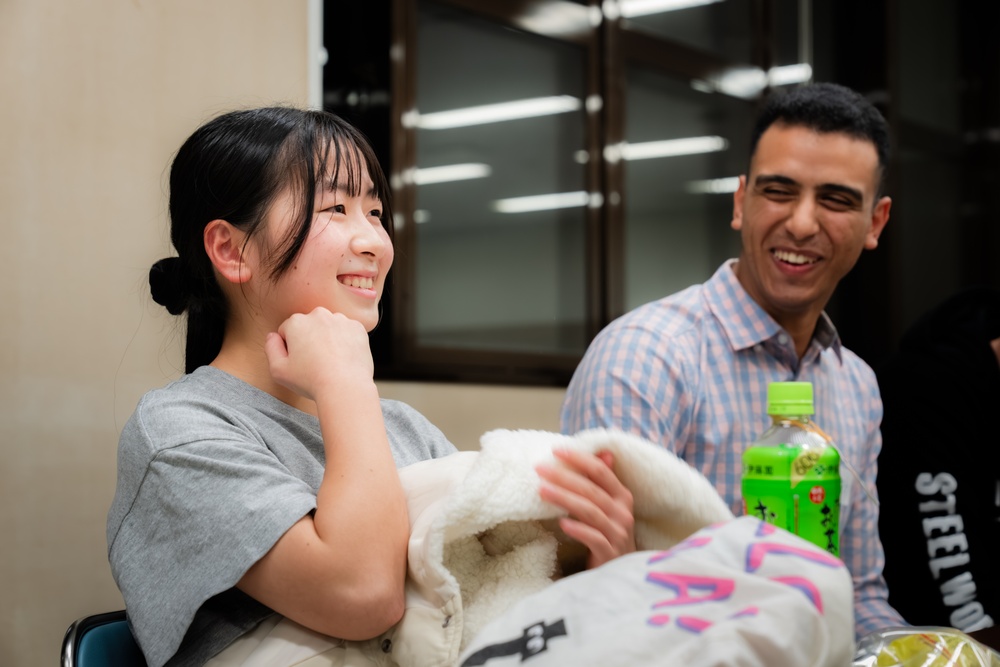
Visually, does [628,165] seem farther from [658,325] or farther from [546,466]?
[546,466]

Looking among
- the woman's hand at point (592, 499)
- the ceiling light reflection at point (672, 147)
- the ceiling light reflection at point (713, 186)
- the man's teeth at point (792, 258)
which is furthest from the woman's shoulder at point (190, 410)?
the ceiling light reflection at point (713, 186)

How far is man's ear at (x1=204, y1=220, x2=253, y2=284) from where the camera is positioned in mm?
1167

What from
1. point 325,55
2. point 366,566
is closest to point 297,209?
point 366,566

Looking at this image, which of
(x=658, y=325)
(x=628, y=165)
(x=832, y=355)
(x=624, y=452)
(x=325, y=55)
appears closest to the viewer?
(x=624, y=452)

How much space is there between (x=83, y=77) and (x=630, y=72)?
2154mm

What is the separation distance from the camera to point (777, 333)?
1.79 metres

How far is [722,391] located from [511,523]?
0.88m

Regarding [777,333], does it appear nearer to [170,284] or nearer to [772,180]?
[772,180]

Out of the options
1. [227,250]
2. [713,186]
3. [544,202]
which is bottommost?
[227,250]

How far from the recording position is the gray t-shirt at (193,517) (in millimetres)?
932

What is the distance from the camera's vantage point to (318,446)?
1144mm

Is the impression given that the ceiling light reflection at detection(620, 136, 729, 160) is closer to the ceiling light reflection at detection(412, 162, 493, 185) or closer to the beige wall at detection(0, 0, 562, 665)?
the ceiling light reflection at detection(412, 162, 493, 185)

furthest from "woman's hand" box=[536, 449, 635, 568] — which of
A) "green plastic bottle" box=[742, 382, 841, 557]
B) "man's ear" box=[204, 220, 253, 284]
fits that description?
"man's ear" box=[204, 220, 253, 284]

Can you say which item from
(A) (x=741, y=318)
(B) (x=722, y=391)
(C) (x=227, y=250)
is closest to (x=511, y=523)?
(C) (x=227, y=250)
